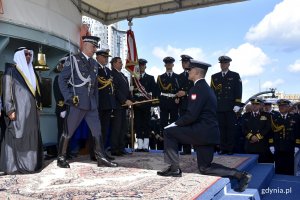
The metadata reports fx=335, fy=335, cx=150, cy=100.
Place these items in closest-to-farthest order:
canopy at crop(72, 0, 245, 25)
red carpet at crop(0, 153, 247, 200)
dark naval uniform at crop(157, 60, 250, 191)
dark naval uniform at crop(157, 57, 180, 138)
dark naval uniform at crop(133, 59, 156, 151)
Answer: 1. red carpet at crop(0, 153, 247, 200)
2. dark naval uniform at crop(157, 60, 250, 191)
3. dark naval uniform at crop(157, 57, 180, 138)
4. dark naval uniform at crop(133, 59, 156, 151)
5. canopy at crop(72, 0, 245, 25)

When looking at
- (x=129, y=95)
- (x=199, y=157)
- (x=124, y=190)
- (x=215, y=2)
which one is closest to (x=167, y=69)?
(x=129, y=95)

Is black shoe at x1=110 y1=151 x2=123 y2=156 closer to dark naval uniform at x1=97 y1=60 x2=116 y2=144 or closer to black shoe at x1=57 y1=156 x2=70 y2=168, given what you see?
dark naval uniform at x1=97 y1=60 x2=116 y2=144

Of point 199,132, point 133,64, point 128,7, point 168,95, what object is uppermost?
point 128,7

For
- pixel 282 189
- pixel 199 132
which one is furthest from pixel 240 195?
pixel 282 189

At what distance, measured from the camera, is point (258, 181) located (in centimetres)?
524

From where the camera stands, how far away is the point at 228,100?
7.10 meters

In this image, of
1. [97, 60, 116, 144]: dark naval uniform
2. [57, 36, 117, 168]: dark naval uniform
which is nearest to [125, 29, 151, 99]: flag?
[97, 60, 116, 144]: dark naval uniform

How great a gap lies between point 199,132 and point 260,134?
4210mm

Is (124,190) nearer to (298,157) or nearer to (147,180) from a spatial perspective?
(147,180)

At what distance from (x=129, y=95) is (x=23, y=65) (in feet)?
8.47

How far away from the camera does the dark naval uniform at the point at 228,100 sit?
7.12m

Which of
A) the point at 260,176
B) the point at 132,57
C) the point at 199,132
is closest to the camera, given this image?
the point at 199,132

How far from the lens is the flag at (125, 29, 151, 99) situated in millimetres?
7620

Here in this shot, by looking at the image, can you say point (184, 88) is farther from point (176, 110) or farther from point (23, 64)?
point (23, 64)
